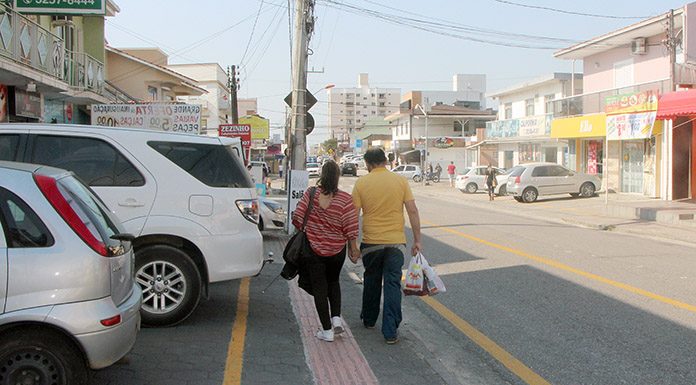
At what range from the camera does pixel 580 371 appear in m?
5.27

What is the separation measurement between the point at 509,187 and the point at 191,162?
2423 cm

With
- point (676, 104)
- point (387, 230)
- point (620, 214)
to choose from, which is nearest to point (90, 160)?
point (387, 230)

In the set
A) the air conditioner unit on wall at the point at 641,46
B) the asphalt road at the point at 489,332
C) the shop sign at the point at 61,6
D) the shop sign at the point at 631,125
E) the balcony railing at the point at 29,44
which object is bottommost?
the asphalt road at the point at 489,332

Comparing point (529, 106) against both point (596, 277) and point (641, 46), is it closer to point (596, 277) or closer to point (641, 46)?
point (641, 46)

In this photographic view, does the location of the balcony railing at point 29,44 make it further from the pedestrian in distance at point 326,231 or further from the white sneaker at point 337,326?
the white sneaker at point 337,326

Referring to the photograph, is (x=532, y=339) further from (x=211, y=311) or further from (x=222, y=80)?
(x=222, y=80)

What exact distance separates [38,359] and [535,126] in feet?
120

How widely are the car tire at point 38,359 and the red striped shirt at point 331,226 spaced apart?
7.54ft

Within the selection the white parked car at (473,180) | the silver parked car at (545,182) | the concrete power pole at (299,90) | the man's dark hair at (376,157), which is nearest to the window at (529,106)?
the white parked car at (473,180)

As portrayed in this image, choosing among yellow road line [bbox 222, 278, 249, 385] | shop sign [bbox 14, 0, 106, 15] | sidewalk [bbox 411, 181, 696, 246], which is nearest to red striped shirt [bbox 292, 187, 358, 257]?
yellow road line [bbox 222, 278, 249, 385]

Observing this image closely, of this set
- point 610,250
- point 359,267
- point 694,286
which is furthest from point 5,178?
point 610,250

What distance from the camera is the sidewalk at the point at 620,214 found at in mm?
16578

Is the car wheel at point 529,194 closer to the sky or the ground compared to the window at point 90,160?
closer to the ground

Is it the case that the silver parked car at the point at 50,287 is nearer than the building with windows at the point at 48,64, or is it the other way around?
the silver parked car at the point at 50,287
